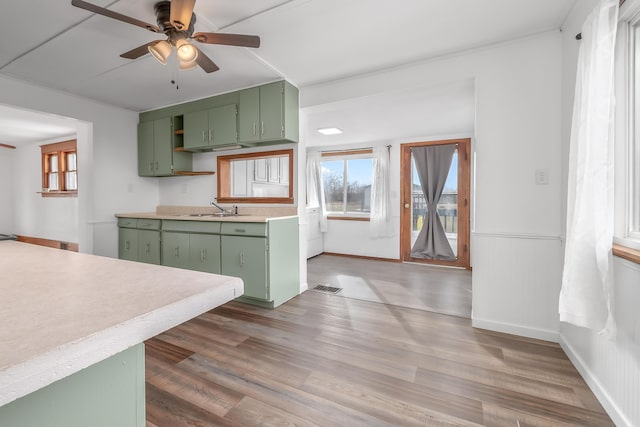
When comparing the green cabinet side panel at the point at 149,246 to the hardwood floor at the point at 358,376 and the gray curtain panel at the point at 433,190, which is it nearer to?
the hardwood floor at the point at 358,376

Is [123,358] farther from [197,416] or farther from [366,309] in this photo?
[366,309]

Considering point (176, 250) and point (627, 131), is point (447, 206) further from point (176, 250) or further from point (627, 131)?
point (176, 250)

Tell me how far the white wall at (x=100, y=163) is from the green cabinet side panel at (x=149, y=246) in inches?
20.4

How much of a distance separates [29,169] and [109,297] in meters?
8.28

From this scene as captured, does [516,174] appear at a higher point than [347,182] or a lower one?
lower

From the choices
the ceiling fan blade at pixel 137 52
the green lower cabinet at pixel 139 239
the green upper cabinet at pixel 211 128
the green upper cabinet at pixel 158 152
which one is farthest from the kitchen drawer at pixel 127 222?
the ceiling fan blade at pixel 137 52

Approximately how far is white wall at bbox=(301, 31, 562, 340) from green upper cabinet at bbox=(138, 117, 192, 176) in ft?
10.4

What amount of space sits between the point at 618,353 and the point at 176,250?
359 cm

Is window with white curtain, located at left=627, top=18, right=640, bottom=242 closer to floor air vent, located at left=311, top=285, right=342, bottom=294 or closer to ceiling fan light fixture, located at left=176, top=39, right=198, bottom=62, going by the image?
ceiling fan light fixture, located at left=176, top=39, right=198, bottom=62

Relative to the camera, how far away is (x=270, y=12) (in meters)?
1.94

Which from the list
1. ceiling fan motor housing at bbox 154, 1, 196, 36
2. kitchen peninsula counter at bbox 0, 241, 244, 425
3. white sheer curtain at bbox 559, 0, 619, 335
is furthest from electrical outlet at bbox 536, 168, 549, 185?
ceiling fan motor housing at bbox 154, 1, 196, 36

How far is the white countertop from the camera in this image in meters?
0.39

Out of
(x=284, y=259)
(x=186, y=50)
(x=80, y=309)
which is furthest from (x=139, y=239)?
(x=80, y=309)

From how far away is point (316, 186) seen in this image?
19.3 feet
